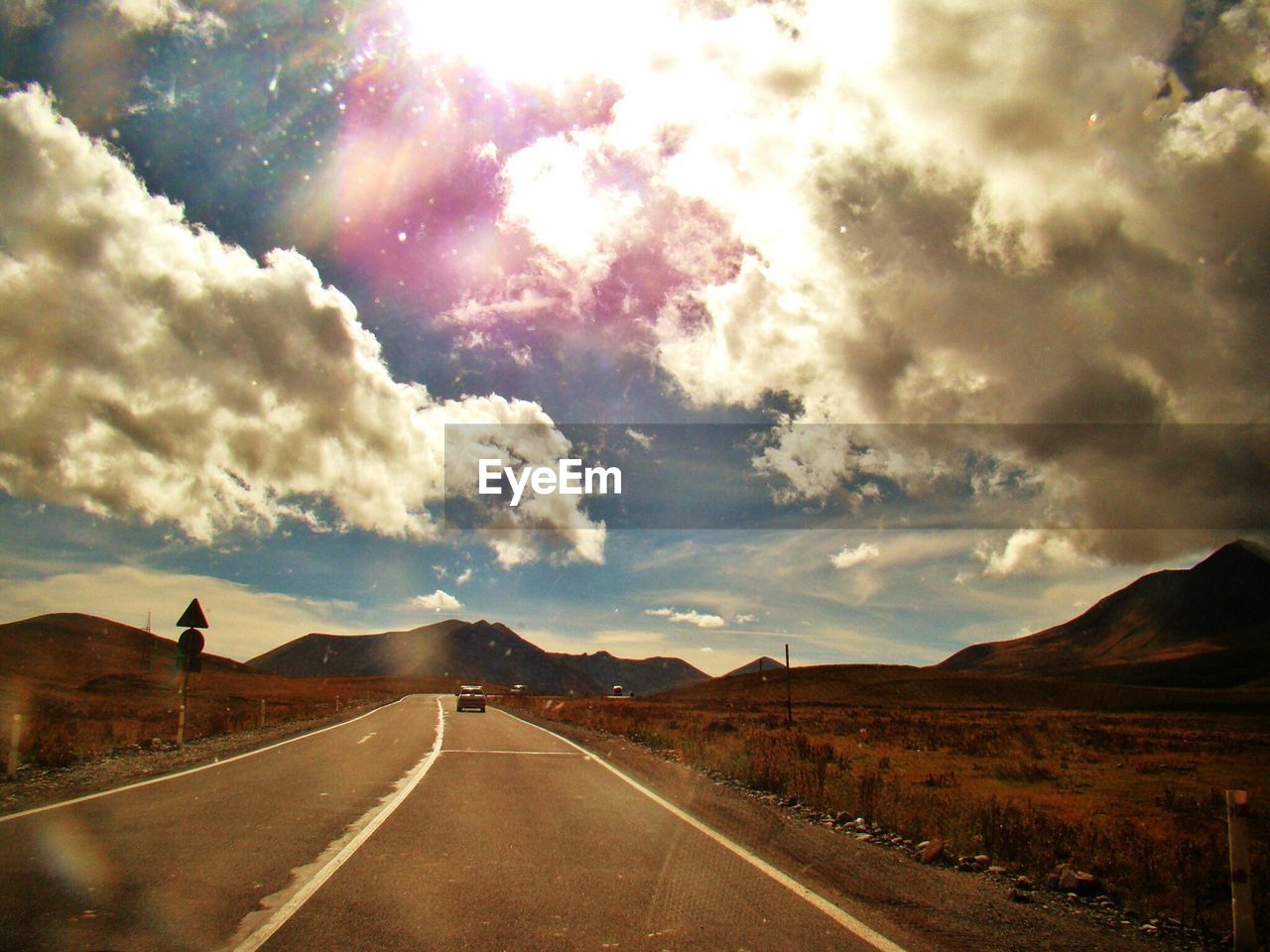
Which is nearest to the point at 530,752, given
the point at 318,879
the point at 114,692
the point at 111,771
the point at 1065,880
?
the point at 111,771

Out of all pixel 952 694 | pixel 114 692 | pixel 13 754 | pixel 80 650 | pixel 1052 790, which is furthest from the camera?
pixel 80 650

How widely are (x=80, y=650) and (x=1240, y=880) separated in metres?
177

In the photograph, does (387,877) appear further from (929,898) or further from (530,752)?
(530,752)

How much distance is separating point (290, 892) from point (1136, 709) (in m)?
96.3

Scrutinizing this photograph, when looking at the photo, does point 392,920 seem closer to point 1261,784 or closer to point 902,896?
point 902,896

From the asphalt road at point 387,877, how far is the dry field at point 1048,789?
138 inches

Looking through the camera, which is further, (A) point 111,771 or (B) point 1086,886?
(A) point 111,771

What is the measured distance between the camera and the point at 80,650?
141 m

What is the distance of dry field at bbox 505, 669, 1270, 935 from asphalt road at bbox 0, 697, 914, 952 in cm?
350

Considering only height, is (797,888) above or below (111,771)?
above

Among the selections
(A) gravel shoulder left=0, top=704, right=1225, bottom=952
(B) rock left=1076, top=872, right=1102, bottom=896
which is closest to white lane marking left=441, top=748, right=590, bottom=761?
(A) gravel shoulder left=0, top=704, right=1225, bottom=952

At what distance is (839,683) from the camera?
4587 inches

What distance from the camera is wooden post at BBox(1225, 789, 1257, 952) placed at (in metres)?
5.31

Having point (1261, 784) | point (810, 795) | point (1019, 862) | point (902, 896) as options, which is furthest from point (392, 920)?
point (1261, 784)
